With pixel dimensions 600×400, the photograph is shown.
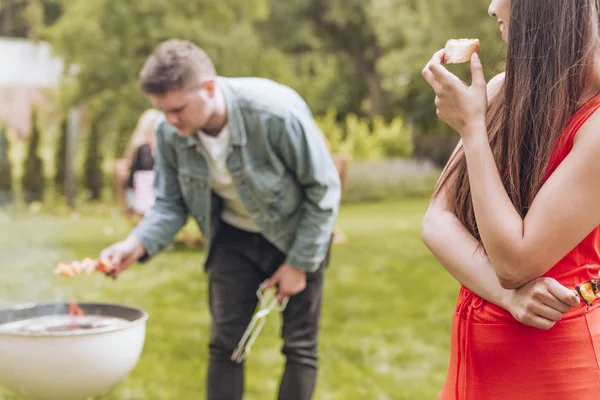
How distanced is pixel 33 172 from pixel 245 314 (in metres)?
A: 10.2

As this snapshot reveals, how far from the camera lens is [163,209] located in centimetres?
315

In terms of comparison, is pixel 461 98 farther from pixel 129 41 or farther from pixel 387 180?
pixel 129 41

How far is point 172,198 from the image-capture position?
3.19m


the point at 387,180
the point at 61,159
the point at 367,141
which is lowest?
the point at 387,180

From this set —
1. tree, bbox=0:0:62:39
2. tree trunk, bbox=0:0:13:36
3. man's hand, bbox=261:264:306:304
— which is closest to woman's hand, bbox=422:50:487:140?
man's hand, bbox=261:264:306:304

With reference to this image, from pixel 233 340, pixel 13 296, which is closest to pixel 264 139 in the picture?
pixel 233 340

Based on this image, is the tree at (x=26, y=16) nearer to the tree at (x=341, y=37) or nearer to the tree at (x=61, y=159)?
the tree at (x=341, y=37)

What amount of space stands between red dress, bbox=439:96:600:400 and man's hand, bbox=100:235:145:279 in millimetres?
1525

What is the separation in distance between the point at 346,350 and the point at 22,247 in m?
4.95

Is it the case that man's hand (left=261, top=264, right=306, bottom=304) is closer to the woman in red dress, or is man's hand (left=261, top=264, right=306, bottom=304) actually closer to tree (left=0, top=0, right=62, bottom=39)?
the woman in red dress

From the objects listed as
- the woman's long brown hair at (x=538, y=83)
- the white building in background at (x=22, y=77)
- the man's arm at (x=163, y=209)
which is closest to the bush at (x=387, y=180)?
the white building in background at (x=22, y=77)

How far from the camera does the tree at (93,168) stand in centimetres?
1269

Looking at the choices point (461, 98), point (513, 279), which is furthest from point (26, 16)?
point (513, 279)

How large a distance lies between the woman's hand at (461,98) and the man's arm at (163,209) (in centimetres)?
171
